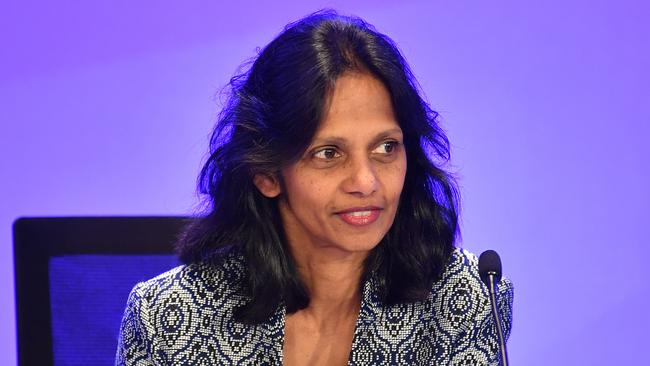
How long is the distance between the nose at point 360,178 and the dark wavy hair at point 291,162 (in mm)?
91

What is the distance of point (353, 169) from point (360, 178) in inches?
0.9

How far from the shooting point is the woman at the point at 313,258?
5.84ft

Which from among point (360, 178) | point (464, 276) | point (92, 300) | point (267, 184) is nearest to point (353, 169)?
point (360, 178)

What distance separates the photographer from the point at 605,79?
→ 2738 mm

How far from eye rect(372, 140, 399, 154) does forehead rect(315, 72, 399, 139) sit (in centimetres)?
3

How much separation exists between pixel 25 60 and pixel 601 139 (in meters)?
1.47

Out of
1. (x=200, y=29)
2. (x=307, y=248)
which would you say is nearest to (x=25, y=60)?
(x=200, y=29)

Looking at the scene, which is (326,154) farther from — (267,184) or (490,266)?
(490,266)

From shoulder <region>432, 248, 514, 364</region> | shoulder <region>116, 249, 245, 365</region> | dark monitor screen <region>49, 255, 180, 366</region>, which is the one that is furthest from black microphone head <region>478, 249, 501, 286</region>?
dark monitor screen <region>49, 255, 180, 366</region>

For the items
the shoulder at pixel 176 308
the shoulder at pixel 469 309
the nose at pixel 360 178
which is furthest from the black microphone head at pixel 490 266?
the shoulder at pixel 176 308

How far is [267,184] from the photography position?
6.15 feet

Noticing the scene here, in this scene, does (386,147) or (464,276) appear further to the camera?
(464,276)

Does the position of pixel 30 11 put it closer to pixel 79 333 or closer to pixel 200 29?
pixel 200 29

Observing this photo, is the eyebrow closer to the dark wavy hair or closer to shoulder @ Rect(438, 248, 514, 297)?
the dark wavy hair
